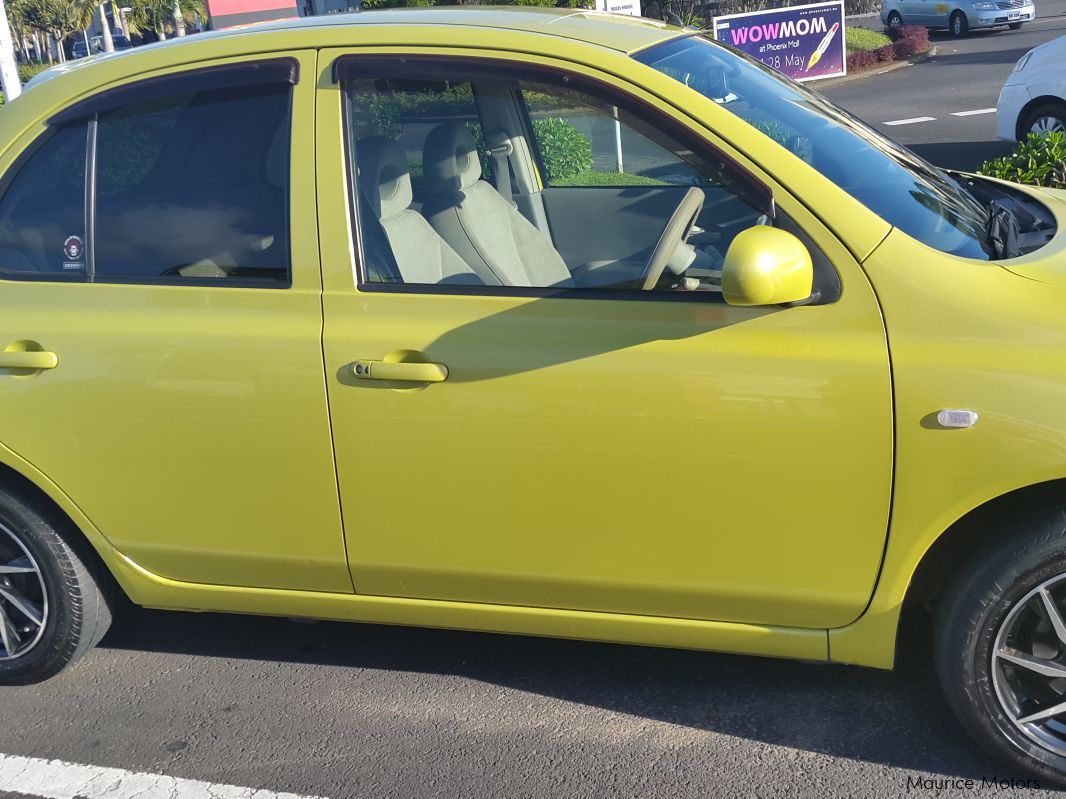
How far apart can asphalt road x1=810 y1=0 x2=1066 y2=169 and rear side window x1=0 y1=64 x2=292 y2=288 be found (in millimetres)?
8840

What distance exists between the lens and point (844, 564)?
9.11ft

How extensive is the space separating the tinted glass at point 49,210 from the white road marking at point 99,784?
142 centimetres

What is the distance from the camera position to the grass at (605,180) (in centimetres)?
337

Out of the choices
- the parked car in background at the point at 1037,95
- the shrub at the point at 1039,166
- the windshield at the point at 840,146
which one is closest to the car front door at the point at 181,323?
the windshield at the point at 840,146

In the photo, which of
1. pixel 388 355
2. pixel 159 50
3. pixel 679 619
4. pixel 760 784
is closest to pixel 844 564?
pixel 679 619

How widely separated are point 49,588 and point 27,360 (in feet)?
2.44

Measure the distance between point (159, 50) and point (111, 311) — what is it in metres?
0.77

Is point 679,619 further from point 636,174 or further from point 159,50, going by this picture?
point 159,50

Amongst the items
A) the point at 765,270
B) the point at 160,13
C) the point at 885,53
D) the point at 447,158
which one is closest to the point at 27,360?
the point at 447,158

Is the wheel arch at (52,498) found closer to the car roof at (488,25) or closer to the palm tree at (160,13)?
the car roof at (488,25)

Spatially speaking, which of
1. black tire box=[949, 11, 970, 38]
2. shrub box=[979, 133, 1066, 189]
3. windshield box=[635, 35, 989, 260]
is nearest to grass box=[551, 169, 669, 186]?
windshield box=[635, 35, 989, 260]

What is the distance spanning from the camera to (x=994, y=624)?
2717mm

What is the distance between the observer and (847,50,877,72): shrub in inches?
876

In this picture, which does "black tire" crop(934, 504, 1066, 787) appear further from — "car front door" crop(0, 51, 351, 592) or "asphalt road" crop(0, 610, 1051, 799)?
"car front door" crop(0, 51, 351, 592)
